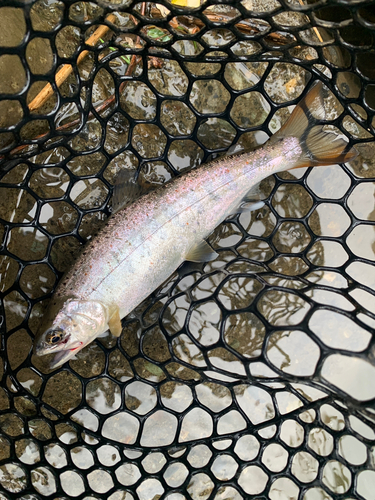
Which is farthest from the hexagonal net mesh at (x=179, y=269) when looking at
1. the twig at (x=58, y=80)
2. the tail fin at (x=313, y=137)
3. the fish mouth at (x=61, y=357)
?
the fish mouth at (x=61, y=357)

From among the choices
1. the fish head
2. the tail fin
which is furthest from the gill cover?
the tail fin

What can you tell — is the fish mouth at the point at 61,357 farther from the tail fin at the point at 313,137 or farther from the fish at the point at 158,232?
the tail fin at the point at 313,137

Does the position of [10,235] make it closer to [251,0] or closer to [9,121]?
[9,121]

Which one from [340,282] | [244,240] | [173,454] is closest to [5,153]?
[244,240]

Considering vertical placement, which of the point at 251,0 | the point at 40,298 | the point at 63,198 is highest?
the point at 251,0

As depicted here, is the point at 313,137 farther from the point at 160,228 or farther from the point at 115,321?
the point at 115,321

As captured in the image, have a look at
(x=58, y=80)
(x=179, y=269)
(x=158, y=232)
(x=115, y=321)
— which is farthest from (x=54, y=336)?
(x=58, y=80)

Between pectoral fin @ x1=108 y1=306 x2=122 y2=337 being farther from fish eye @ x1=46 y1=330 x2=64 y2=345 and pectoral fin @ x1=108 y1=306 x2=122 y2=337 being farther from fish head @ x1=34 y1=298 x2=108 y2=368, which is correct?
fish eye @ x1=46 y1=330 x2=64 y2=345
